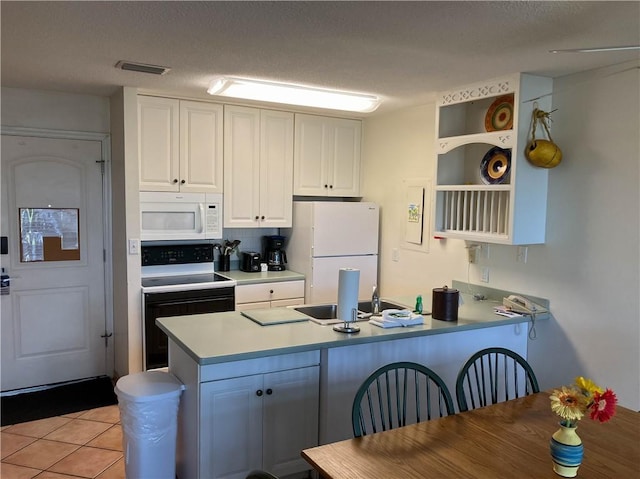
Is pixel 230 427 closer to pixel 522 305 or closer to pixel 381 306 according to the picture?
pixel 381 306

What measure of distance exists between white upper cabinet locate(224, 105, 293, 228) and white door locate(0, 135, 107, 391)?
106 centimetres

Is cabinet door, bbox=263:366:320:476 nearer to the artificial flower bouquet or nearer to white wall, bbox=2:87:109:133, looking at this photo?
the artificial flower bouquet

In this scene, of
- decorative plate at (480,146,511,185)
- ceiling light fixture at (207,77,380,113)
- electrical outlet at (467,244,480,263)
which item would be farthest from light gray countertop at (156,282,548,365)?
ceiling light fixture at (207,77,380,113)

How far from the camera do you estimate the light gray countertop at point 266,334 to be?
7.86ft

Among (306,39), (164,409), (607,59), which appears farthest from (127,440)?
(607,59)

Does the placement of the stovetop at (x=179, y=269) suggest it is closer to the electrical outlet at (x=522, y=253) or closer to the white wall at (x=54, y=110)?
the white wall at (x=54, y=110)

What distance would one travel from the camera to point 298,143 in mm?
4570

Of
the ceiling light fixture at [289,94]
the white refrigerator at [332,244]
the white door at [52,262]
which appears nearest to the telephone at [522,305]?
the white refrigerator at [332,244]

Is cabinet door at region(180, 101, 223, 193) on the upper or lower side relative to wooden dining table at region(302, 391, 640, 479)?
upper

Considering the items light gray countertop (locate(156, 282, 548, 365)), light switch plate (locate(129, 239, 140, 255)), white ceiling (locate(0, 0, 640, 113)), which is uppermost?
white ceiling (locate(0, 0, 640, 113))

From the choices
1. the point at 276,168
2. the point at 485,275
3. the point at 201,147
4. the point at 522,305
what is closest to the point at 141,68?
the point at 201,147

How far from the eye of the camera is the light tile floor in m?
2.91

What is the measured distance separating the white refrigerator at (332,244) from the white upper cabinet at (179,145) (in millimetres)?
825

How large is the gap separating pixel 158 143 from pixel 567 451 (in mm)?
3375
